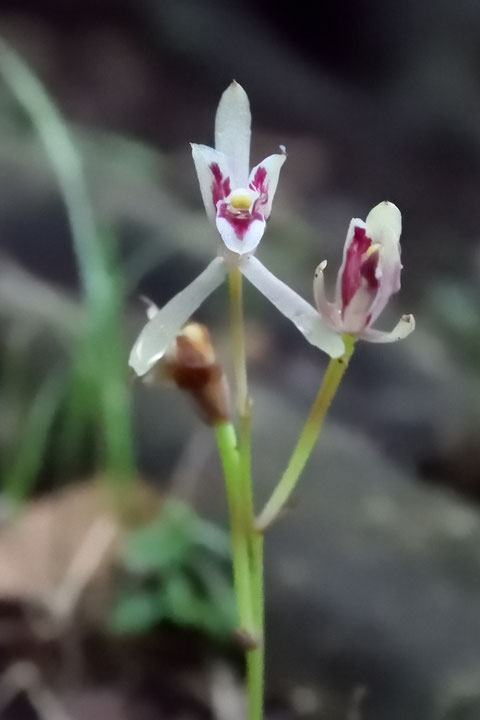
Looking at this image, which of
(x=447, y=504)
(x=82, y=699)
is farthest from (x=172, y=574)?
(x=447, y=504)

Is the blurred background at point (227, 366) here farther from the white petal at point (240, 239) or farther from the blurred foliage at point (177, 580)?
the white petal at point (240, 239)

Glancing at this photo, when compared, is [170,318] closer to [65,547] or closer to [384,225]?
[384,225]

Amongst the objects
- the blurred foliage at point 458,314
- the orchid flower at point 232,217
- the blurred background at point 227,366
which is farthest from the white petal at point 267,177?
the blurred foliage at point 458,314

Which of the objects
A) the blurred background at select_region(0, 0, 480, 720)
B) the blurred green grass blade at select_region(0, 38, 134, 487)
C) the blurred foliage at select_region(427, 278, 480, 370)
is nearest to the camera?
the blurred background at select_region(0, 0, 480, 720)

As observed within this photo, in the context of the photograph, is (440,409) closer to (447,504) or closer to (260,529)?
(447,504)

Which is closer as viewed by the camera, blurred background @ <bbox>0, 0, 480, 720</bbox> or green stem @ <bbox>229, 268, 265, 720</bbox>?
green stem @ <bbox>229, 268, 265, 720</bbox>

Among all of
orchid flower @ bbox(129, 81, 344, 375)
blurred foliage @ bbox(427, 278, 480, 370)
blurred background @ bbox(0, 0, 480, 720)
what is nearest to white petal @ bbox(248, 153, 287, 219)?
orchid flower @ bbox(129, 81, 344, 375)

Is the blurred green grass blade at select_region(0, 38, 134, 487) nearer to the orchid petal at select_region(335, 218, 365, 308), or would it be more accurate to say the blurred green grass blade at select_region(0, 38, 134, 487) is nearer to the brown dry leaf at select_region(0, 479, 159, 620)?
the brown dry leaf at select_region(0, 479, 159, 620)
